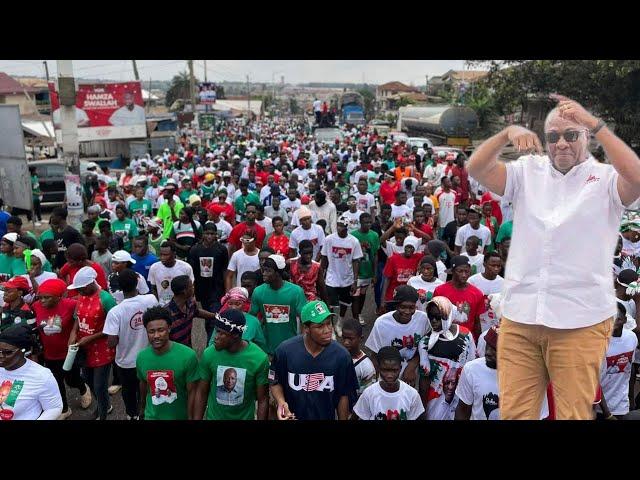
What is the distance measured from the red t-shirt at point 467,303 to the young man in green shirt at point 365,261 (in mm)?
2420

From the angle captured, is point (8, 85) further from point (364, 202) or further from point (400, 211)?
point (400, 211)

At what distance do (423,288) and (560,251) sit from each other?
12.6 ft

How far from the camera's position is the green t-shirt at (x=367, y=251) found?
7.95 metres

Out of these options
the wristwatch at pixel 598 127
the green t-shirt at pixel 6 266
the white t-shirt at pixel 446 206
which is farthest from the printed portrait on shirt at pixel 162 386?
the white t-shirt at pixel 446 206

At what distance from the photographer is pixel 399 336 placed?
4816 mm

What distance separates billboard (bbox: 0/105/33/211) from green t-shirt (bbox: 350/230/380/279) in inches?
358

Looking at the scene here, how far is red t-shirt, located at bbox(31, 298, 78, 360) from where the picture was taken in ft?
17.6

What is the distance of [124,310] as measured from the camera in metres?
5.16

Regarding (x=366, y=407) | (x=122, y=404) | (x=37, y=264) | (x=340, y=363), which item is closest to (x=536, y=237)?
(x=340, y=363)

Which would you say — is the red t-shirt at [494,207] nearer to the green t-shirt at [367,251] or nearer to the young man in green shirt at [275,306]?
the green t-shirt at [367,251]

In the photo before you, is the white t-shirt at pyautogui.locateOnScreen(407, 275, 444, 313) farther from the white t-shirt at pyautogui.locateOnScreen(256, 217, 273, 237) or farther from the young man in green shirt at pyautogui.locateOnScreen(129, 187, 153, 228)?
the young man in green shirt at pyautogui.locateOnScreen(129, 187, 153, 228)

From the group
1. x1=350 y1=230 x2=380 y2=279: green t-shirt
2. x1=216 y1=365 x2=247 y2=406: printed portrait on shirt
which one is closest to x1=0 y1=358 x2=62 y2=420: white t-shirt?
x1=216 y1=365 x2=247 y2=406: printed portrait on shirt
